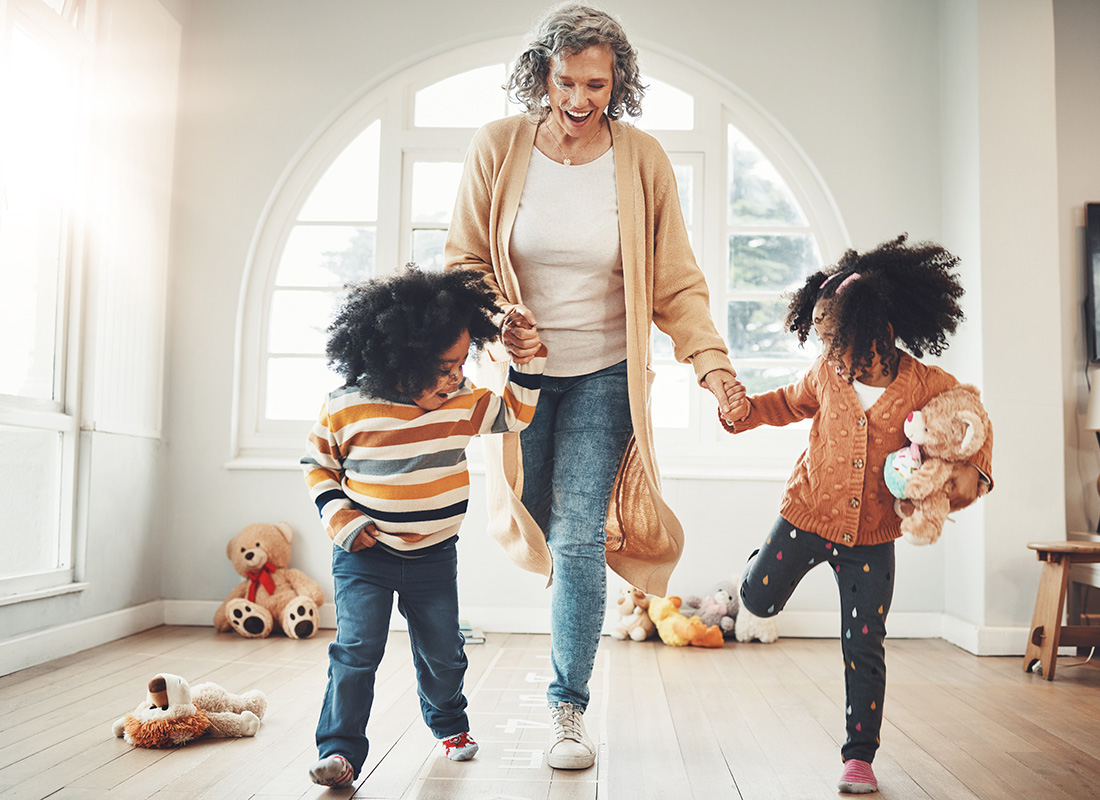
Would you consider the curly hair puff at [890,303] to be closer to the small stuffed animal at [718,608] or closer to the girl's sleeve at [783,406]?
the girl's sleeve at [783,406]

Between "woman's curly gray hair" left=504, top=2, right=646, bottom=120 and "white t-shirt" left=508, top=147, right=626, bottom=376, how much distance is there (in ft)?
0.49

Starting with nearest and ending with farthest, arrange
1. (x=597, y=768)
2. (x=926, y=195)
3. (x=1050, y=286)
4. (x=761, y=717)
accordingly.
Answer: (x=597, y=768) → (x=761, y=717) → (x=1050, y=286) → (x=926, y=195)

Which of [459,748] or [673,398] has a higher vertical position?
[673,398]

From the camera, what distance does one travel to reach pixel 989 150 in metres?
3.14

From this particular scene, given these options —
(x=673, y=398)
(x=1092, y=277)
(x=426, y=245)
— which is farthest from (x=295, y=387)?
(x=1092, y=277)

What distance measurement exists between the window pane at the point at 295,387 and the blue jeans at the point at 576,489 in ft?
6.11

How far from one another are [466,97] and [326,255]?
2.84 ft

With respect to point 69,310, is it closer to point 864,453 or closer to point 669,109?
point 669,109

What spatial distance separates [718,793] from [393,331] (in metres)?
1.02

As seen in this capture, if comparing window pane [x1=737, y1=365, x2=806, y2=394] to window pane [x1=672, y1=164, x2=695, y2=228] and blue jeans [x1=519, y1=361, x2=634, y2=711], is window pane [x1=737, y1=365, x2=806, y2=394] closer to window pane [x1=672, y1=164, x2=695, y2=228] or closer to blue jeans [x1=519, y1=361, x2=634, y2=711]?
window pane [x1=672, y1=164, x2=695, y2=228]

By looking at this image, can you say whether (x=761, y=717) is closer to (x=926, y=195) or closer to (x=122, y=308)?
(x=926, y=195)

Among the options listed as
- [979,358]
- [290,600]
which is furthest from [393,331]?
[979,358]

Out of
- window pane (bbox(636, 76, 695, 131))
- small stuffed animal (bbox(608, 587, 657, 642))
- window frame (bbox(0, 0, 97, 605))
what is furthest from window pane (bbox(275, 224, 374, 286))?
small stuffed animal (bbox(608, 587, 657, 642))

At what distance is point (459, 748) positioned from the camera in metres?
1.74
